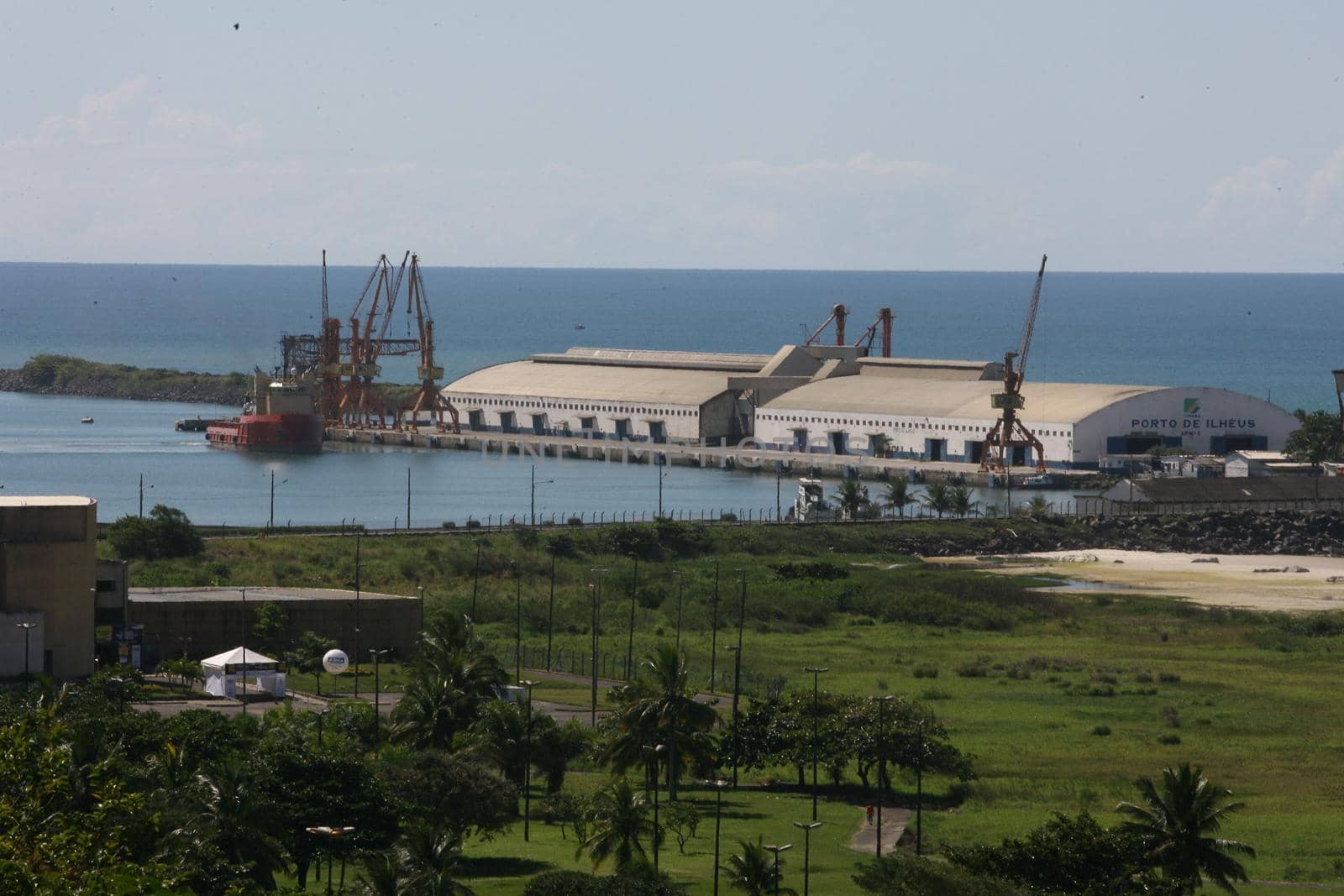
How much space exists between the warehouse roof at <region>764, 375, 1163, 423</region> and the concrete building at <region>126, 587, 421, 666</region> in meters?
63.9

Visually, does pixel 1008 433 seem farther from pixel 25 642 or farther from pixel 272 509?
pixel 25 642

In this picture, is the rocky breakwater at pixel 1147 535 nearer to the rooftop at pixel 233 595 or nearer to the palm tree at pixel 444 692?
the rooftop at pixel 233 595

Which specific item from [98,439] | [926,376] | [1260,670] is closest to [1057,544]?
[1260,670]

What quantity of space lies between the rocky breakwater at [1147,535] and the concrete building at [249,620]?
36.4m

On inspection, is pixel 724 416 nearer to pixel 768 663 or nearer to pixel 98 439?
pixel 98 439

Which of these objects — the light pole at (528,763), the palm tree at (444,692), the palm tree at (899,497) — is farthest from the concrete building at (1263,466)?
the light pole at (528,763)

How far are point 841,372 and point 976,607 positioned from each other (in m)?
69.0

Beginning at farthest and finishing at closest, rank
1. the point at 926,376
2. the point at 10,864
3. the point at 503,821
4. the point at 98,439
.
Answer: the point at 98,439, the point at 926,376, the point at 503,821, the point at 10,864

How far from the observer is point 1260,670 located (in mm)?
63969

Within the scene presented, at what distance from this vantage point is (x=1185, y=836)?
36688 millimetres

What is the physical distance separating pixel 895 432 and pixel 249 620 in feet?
235

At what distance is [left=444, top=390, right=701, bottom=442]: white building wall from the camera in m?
141

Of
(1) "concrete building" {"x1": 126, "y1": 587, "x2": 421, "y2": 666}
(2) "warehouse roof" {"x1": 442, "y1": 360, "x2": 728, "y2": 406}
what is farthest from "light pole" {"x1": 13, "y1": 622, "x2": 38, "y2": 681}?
(2) "warehouse roof" {"x1": 442, "y1": 360, "x2": 728, "y2": 406}

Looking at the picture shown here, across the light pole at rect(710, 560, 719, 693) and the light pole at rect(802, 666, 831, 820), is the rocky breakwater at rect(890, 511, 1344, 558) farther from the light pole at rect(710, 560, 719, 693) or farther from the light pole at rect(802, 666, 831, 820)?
the light pole at rect(802, 666, 831, 820)
